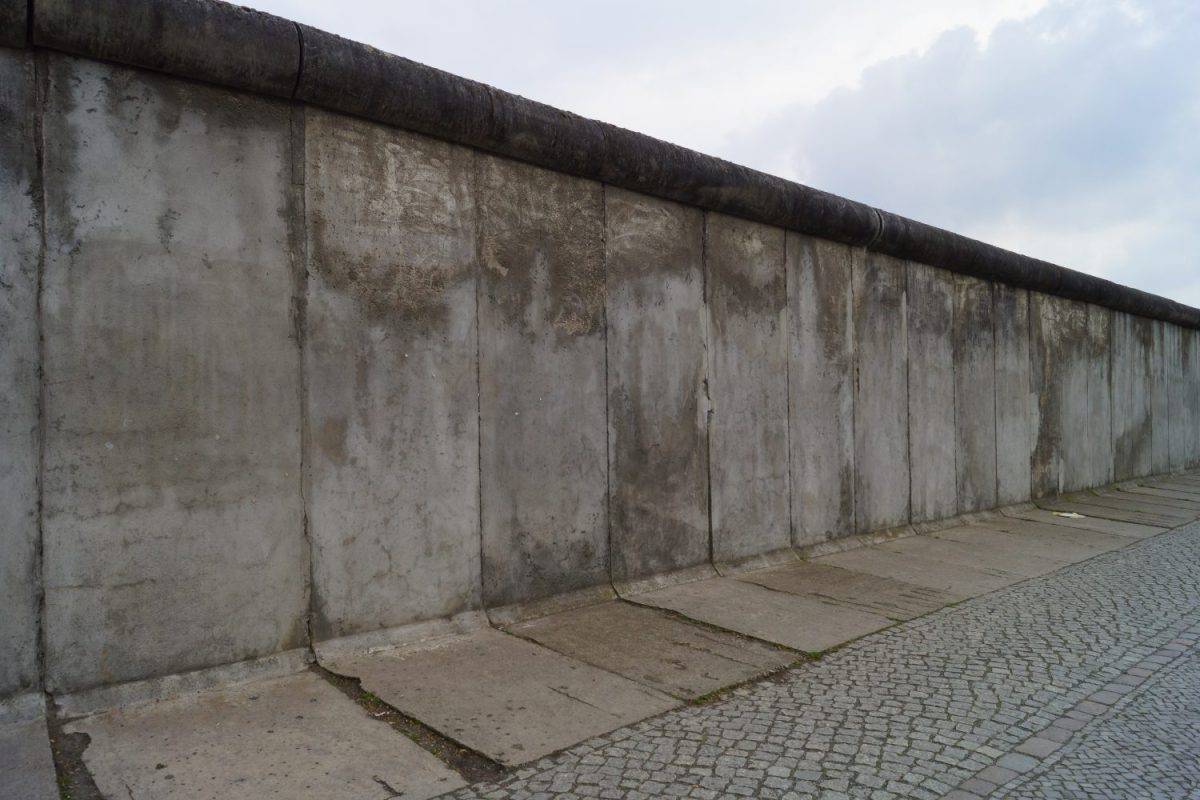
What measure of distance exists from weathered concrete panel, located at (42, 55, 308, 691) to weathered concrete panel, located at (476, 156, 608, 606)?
1.23 m

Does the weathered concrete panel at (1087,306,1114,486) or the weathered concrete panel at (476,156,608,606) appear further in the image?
the weathered concrete panel at (1087,306,1114,486)

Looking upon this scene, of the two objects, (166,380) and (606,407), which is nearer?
(166,380)

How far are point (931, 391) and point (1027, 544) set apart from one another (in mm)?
1807

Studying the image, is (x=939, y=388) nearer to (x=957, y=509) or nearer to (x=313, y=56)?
(x=957, y=509)

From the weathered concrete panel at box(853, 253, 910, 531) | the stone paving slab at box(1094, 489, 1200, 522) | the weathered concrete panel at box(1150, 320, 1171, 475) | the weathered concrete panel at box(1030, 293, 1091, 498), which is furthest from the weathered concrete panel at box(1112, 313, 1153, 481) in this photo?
the weathered concrete panel at box(853, 253, 910, 531)

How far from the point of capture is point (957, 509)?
941 centimetres

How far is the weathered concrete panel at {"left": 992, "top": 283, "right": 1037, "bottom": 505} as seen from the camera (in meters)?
10.2

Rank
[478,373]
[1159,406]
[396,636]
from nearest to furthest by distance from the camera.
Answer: [396,636] < [478,373] < [1159,406]

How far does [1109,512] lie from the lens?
34.7 feet

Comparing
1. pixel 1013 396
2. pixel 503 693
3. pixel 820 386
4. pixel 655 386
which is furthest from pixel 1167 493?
pixel 503 693

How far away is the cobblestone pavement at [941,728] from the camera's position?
3111 mm

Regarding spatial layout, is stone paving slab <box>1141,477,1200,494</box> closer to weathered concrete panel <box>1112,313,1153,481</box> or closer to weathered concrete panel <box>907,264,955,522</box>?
weathered concrete panel <box>1112,313,1153,481</box>

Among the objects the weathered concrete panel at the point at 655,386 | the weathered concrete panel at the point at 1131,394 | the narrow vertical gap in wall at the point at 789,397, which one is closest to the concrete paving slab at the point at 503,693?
the weathered concrete panel at the point at 655,386

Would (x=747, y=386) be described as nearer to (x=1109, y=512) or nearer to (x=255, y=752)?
(x=255, y=752)
